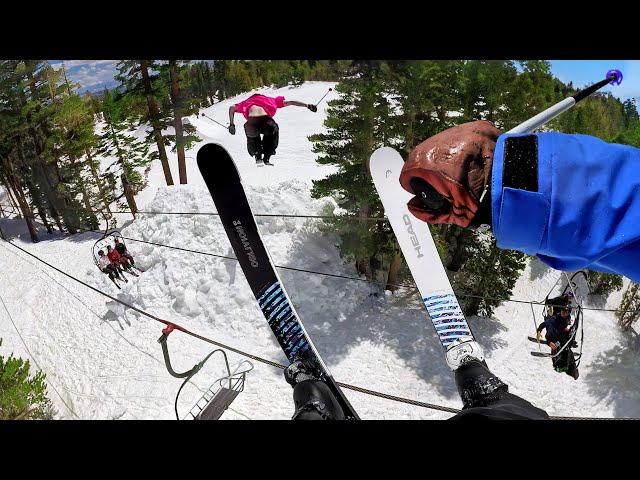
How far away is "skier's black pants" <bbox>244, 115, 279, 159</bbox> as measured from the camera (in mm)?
5035

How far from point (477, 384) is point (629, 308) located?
816 centimetres

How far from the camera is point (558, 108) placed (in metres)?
1.20

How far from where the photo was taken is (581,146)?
699 mm

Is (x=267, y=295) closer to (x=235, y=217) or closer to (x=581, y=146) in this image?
(x=235, y=217)

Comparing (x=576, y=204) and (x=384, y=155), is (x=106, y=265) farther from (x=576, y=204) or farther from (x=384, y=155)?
(x=576, y=204)

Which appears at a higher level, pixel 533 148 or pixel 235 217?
pixel 533 148

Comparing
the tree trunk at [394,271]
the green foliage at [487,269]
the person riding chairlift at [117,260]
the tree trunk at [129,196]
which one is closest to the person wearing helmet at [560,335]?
the green foliage at [487,269]

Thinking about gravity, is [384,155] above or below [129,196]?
above

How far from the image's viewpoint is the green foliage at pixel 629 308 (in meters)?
8.19

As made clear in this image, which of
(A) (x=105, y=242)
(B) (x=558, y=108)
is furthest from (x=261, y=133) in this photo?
(A) (x=105, y=242)

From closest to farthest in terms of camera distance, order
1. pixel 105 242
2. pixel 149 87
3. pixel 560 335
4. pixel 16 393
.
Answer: pixel 16 393 → pixel 149 87 → pixel 560 335 → pixel 105 242

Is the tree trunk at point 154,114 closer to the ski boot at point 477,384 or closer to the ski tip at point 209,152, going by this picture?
the ski tip at point 209,152

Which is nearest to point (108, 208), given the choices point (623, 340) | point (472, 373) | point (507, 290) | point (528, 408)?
point (472, 373)

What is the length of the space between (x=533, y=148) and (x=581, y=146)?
87 millimetres
